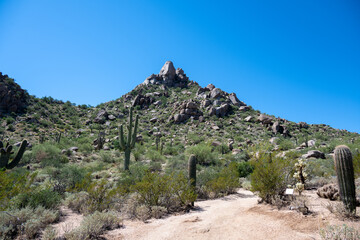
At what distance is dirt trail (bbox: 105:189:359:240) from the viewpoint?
4.70 meters

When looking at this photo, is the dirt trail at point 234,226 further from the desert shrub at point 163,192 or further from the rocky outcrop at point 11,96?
the rocky outcrop at point 11,96

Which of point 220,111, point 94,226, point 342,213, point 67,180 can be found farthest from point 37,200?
point 220,111

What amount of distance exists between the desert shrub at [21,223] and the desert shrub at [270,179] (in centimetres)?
688

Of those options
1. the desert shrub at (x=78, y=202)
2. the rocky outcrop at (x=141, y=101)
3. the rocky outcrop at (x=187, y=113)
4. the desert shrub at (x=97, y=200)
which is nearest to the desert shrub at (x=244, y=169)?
the desert shrub at (x=97, y=200)

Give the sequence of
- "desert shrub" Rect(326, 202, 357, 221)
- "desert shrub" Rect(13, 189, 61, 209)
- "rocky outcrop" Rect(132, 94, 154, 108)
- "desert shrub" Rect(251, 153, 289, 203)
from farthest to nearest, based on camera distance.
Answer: "rocky outcrop" Rect(132, 94, 154, 108) < "desert shrub" Rect(251, 153, 289, 203) < "desert shrub" Rect(13, 189, 61, 209) < "desert shrub" Rect(326, 202, 357, 221)

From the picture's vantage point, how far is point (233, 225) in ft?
17.7

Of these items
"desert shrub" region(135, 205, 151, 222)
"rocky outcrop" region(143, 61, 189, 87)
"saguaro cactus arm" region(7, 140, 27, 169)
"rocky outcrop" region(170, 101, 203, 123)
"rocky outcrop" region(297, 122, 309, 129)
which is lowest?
"desert shrub" region(135, 205, 151, 222)

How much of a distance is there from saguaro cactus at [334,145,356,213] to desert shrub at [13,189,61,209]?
28.7 ft

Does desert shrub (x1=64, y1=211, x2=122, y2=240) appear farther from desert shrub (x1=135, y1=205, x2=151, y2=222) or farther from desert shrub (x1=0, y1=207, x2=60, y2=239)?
desert shrub (x1=0, y1=207, x2=60, y2=239)

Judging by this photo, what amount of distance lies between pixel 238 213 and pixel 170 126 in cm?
A: 3011

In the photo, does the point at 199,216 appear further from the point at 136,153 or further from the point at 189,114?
the point at 189,114

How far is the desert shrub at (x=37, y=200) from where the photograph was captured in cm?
601

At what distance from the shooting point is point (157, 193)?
700 cm

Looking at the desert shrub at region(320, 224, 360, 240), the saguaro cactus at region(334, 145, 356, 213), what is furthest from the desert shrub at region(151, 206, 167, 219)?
the saguaro cactus at region(334, 145, 356, 213)
